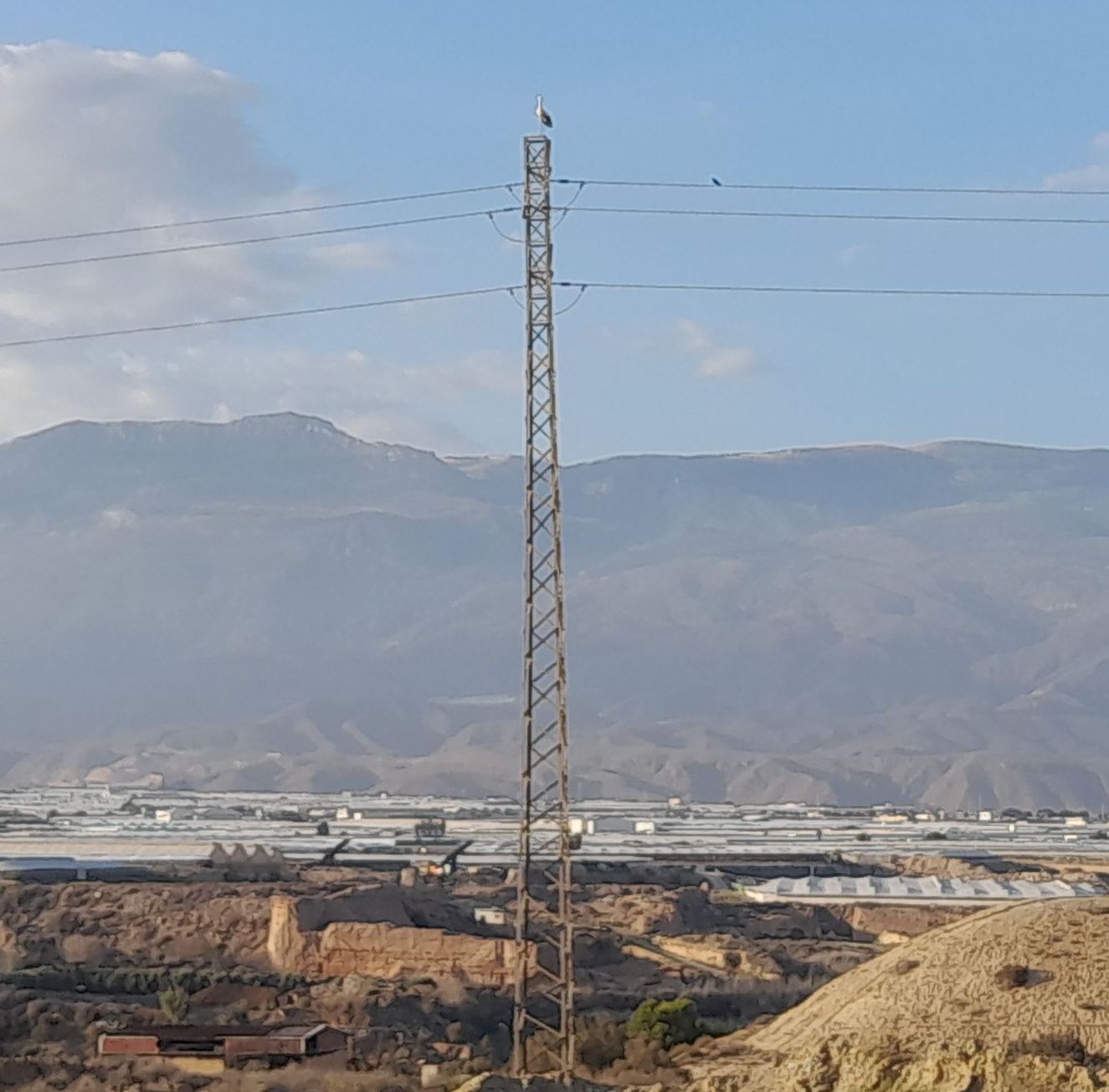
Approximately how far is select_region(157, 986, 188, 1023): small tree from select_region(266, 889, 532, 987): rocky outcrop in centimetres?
861

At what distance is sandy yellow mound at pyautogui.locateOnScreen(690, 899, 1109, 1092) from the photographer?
26297 millimetres

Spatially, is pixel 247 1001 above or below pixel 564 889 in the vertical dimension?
below

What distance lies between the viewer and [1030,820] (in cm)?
18475

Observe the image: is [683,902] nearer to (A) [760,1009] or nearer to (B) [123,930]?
(B) [123,930]

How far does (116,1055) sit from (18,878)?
41170 mm

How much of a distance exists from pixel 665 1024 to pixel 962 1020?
18.6ft

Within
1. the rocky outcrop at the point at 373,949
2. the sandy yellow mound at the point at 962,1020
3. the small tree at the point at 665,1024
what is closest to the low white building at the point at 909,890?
the rocky outcrop at the point at 373,949

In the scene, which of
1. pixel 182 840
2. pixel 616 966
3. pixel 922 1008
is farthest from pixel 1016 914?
pixel 182 840

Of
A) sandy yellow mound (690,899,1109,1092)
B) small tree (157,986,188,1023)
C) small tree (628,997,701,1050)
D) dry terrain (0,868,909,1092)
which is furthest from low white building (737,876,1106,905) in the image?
sandy yellow mound (690,899,1109,1092)

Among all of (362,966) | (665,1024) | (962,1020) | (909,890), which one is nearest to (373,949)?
(362,966)

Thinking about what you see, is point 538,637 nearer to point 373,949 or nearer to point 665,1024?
point 665,1024

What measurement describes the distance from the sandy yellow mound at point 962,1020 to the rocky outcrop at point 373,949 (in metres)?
20.8

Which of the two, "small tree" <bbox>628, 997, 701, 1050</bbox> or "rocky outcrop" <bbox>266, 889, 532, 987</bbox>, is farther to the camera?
"rocky outcrop" <bbox>266, 889, 532, 987</bbox>

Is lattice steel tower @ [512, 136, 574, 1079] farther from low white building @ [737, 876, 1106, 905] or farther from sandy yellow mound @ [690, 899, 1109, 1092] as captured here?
low white building @ [737, 876, 1106, 905]
